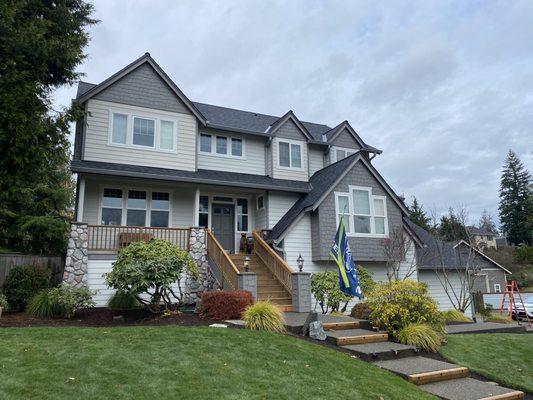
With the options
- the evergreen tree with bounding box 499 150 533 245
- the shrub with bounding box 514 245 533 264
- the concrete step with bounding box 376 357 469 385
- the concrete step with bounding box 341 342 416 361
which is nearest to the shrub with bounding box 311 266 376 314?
the concrete step with bounding box 341 342 416 361

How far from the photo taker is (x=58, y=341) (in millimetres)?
6758

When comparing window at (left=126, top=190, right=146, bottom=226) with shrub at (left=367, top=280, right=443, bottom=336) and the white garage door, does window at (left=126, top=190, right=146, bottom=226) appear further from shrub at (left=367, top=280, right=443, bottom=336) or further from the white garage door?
the white garage door

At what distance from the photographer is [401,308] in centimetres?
934

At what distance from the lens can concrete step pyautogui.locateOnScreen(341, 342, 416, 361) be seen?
302 inches

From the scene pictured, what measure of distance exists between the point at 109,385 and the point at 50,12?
41.7 ft

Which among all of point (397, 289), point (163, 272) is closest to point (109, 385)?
point (163, 272)

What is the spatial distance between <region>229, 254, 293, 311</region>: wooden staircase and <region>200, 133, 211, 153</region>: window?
5124mm

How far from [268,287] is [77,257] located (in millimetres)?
6318

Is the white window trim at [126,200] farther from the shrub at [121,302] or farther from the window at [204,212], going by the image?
the shrub at [121,302]

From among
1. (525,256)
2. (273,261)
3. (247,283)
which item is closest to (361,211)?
(273,261)

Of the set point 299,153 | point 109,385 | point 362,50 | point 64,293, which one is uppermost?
point 362,50

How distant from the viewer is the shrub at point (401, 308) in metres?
9.21

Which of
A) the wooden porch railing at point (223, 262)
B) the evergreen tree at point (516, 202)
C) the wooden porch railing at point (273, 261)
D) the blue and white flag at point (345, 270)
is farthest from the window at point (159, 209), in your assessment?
the evergreen tree at point (516, 202)

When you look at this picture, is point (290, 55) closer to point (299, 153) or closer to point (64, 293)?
point (299, 153)
